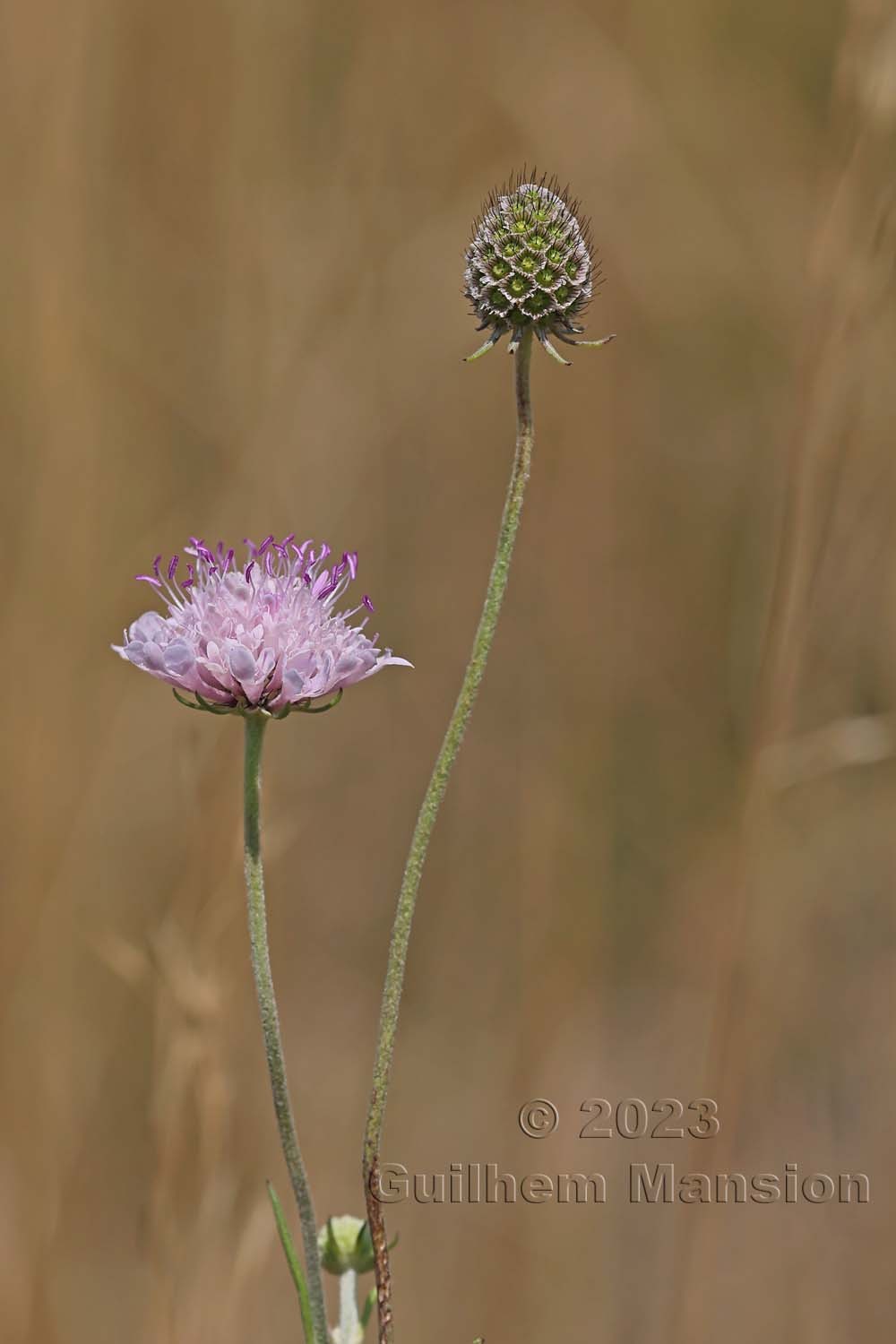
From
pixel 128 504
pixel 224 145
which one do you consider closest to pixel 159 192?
pixel 224 145

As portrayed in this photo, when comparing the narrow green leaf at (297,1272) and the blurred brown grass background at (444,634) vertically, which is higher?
the blurred brown grass background at (444,634)

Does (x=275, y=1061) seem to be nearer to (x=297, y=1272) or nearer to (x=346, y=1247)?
(x=297, y=1272)

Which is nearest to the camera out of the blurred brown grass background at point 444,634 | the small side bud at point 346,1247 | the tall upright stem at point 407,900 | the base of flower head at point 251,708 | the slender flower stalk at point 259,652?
the tall upright stem at point 407,900

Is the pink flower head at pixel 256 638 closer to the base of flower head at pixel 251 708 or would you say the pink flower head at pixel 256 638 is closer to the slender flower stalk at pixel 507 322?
the base of flower head at pixel 251 708

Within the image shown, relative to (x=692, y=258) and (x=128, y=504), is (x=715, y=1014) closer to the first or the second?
(x=128, y=504)

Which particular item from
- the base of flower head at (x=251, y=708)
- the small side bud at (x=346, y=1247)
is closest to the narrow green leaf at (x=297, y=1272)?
the small side bud at (x=346, y=1247)

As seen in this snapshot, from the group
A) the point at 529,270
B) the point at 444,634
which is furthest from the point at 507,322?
the point at 444,634
